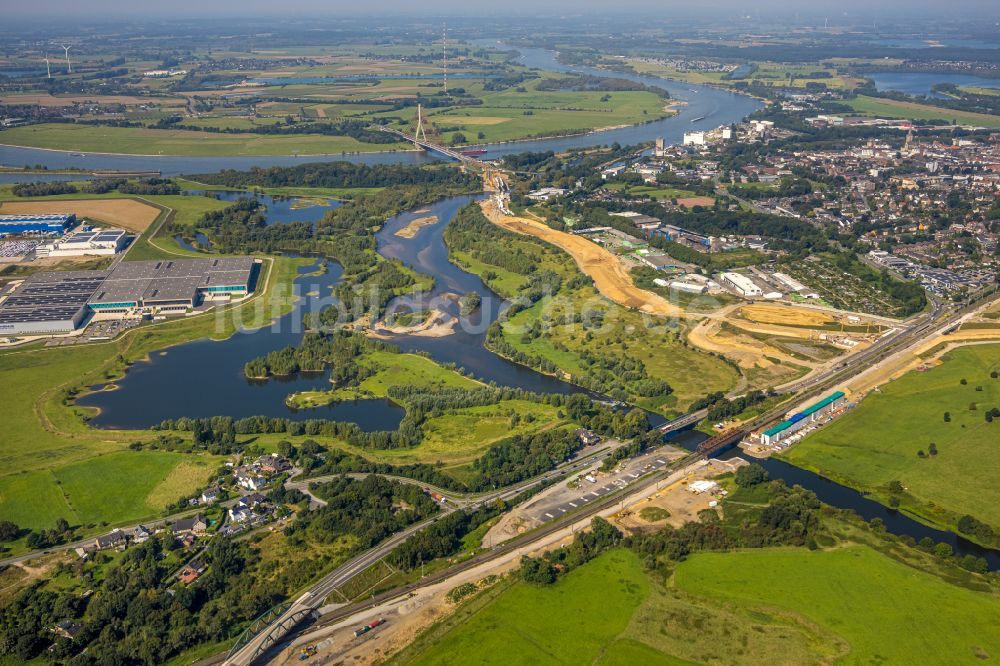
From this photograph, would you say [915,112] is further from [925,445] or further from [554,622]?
[554,622]

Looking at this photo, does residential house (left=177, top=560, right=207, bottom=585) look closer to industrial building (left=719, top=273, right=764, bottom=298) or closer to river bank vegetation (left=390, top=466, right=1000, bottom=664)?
river bank vegetation (left=390, top=466, right=1000, bottom=664)

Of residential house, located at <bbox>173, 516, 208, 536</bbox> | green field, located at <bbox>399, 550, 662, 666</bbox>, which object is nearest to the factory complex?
residential house, located at <bbox>173, 516, 208, 536</bbox>

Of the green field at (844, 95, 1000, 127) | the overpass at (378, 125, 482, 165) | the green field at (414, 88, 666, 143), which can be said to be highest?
the green field at (844, 95, 1000, 127)

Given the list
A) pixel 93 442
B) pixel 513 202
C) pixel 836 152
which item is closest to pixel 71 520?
pixel 93 442

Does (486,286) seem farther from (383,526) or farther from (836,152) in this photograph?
(836,152)

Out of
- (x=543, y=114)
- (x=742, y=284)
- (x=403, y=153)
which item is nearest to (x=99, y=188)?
(x=403, y=153)
